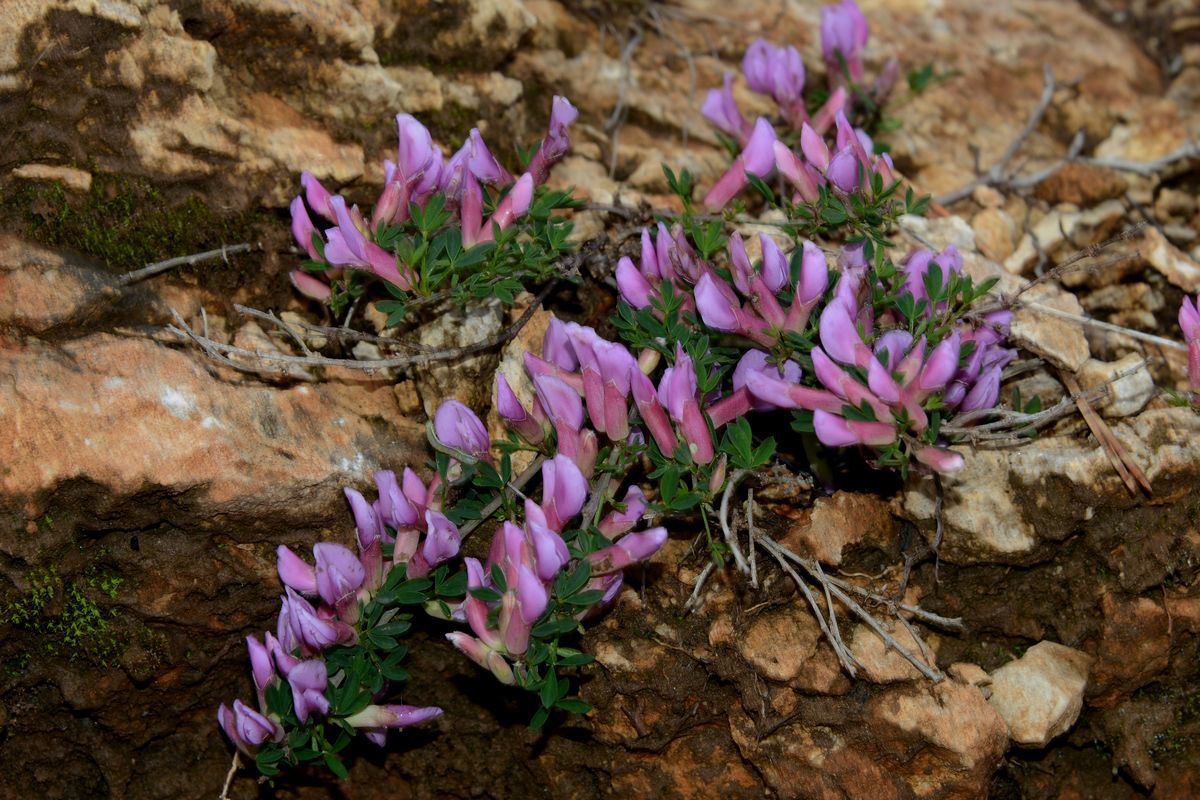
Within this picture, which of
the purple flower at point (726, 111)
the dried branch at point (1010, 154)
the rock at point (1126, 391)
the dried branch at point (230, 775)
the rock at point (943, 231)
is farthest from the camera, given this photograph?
the dried branch at point (1010, 154)

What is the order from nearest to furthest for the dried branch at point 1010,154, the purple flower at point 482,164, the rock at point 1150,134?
the purple flower at point 482,164
the dried branch at point 1010,154
the rock at point 1150,134

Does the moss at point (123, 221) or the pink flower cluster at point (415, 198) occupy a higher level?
the pink flower cluster at point (415, 198)

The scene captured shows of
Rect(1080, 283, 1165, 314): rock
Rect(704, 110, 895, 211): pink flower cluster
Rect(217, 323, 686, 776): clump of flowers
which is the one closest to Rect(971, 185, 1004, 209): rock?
Rect(1080, 283, 1165, 314): rock

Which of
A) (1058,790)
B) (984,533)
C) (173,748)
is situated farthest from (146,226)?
(1058,790)

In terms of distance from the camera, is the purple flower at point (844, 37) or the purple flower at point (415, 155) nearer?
the purple flower at point (415, 155)

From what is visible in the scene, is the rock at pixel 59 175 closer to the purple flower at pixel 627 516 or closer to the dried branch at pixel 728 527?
the purple flower at pixel 627 516

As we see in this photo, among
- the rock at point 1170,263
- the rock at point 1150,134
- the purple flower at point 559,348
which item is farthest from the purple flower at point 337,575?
the rock at point 1150,134

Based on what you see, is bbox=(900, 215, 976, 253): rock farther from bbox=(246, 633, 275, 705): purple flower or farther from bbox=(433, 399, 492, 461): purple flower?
bbox=(246, 633, 275, 705): purple flower

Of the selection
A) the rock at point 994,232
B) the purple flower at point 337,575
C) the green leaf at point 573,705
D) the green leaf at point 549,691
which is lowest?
the green leaf at point 573,705
